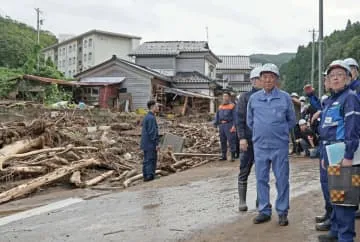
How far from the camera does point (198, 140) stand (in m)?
18.5

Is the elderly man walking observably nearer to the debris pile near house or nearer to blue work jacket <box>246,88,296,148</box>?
blue work jacket <box>246,88,296,148</box>

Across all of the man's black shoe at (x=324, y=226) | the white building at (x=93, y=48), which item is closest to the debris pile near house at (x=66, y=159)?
the man's black shoe at (x=324, y=226)

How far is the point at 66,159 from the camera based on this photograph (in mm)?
12594

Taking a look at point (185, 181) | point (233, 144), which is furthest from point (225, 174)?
point (233, 144)

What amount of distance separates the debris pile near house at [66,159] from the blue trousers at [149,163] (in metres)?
0.31

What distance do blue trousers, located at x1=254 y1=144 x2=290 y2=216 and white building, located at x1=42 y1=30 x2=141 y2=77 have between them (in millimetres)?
65923

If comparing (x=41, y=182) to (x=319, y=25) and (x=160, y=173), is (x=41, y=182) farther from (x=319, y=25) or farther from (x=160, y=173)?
(x=319, y=25)

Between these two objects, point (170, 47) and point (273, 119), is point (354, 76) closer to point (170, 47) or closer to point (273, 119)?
point (273, 119)

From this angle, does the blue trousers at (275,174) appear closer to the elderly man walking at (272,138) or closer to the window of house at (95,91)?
the elderly man walking at (272,138)

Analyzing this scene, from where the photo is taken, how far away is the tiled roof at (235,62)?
64938 mm

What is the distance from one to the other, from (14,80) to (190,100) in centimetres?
1424

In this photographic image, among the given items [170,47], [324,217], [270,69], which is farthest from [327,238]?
[170,47]

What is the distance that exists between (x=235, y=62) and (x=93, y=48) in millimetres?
21370

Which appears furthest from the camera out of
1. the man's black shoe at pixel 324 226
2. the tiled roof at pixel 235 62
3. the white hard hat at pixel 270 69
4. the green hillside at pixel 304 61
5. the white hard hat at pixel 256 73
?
the tiled roof at pixel 235 62
